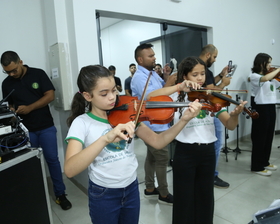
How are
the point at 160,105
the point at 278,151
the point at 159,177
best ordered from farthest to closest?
the point at 278,151
the point at 159,177
the point at 160,105

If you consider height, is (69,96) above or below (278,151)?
above

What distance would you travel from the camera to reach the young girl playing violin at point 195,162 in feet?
4.36

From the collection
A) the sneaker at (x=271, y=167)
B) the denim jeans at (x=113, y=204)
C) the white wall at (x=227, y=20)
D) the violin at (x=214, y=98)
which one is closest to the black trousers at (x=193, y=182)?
the violin at (x=214, y=98)

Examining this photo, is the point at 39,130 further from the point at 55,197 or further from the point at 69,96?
the point at 55,197

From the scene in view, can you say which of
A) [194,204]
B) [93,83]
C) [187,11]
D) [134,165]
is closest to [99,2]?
[187,11]

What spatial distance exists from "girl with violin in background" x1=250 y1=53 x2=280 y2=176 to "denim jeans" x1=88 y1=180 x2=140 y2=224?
220 centimetres

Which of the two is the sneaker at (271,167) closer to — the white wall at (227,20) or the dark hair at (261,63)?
the white wall at (227,20)

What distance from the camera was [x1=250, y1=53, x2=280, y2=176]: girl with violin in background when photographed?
8.71 feet

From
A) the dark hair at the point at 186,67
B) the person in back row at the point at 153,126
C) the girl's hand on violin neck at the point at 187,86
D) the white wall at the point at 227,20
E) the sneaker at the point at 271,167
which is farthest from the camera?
the sneaker at the point at 271,167

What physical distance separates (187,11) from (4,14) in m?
2.26

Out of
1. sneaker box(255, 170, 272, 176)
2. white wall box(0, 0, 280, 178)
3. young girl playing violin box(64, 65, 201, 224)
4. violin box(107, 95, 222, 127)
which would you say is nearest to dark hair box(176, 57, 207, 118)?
violin box(107, 95, 222, 127)

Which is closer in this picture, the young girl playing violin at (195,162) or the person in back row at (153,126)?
the young girl playing violin at (195,162)

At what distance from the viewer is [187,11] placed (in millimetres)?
2971

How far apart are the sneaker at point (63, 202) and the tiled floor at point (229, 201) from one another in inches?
1.5
